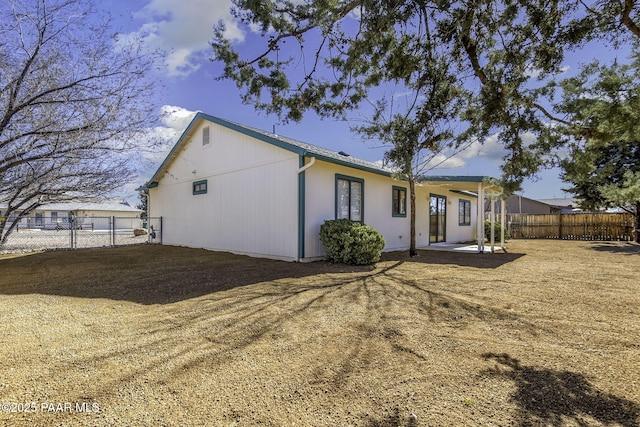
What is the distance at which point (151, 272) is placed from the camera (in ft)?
24.1

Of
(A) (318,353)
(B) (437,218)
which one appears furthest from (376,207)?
(A) (318,353)

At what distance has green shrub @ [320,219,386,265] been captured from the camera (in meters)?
8.24

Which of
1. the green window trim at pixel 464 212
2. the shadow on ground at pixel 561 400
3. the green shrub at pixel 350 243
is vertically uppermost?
the green window trim at pixel 464 212

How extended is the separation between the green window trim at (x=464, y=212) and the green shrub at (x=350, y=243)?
423 inches

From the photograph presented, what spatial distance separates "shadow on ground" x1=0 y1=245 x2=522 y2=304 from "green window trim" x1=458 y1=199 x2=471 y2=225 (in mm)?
7769

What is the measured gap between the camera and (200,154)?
1209 cm

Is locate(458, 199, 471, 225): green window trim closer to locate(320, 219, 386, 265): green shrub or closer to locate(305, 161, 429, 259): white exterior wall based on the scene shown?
locate(305, 161, 429, 259): white exterior wall

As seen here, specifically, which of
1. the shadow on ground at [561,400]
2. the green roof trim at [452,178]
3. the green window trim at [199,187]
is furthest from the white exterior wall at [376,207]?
the shadow on ground at [561,400]

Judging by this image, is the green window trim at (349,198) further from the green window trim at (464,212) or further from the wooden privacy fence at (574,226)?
the wooden privacy fence at (574,226)

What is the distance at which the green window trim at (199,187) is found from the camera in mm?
11922

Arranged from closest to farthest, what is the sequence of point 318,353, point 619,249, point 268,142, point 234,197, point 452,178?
point 318,353 < point 268,142 < point 234,197 < point 452,178 < point 619,249

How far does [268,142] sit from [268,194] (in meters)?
1.47

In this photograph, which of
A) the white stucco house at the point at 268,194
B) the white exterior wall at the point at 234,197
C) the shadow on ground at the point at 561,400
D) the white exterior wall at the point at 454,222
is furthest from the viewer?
the white exterior wall at the point at 454,222

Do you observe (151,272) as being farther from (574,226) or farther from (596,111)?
(574,226)
